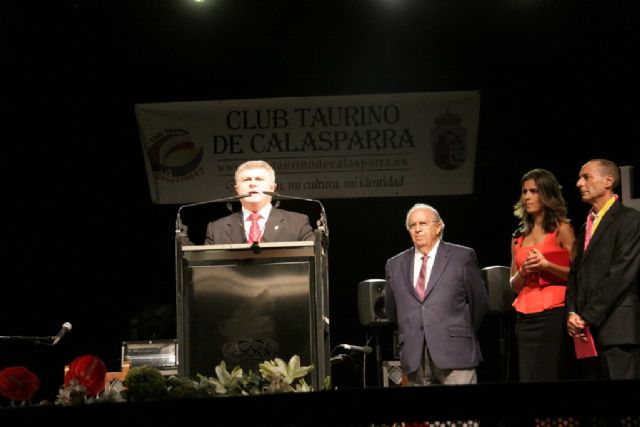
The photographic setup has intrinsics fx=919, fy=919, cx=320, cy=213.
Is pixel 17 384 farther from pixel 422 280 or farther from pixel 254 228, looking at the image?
pixel 422 280

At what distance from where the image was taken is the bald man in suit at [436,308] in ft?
15.1

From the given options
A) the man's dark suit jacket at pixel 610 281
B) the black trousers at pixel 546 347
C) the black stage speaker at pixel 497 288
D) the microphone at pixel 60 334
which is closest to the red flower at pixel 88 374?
the microphone at pixel 60 334

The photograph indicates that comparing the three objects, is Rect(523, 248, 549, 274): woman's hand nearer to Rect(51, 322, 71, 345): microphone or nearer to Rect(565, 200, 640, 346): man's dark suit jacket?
Rect(565, 200, 640, 346): man's dark suit jacket

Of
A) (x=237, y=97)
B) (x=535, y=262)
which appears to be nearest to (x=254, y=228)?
(x=535, y=262)

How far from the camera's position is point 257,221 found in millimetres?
4215

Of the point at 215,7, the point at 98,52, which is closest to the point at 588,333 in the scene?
the point at 215,7

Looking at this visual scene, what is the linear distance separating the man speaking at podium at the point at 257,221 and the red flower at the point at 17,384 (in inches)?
69.6

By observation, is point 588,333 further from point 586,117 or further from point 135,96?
point 135,96

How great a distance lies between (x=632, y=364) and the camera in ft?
14.1

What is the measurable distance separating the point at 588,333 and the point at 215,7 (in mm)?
4153

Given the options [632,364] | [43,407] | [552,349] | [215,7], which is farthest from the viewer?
[215,7]

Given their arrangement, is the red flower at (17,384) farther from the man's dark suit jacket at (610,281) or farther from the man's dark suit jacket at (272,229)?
the man's dark suit jacket at (610,281)

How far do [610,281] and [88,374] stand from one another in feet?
9.19

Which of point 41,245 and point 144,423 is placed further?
point 41,245
